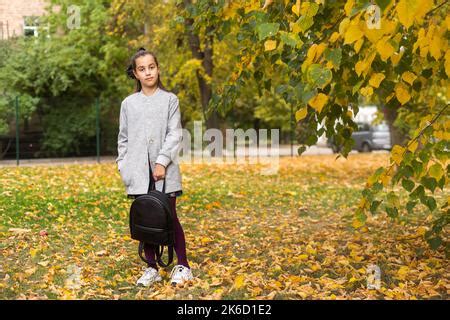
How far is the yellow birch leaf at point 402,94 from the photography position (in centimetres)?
426

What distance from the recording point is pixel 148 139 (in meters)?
4.63

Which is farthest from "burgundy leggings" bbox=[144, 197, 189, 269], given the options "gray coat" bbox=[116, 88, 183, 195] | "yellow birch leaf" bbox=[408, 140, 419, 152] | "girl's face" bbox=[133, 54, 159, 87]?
Result: "yellow birch leaf" bbox=[408, 140, 419, 152]

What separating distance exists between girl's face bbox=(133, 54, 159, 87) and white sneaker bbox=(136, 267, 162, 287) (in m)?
1.43

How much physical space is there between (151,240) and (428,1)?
261cm

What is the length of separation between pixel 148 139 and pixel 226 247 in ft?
7.27

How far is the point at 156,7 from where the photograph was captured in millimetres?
17750

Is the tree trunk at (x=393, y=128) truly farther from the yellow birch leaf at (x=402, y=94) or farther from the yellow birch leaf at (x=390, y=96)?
the yellow birch leaf at (x=402, y=94)

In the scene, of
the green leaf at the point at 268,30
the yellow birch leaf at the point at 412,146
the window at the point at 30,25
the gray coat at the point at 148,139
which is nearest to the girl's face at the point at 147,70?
the gray coat at the point at 148,139

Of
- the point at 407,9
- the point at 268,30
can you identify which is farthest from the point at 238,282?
the point at 407,9

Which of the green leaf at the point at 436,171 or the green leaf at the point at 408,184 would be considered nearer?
the green leaf at the point at 436,171

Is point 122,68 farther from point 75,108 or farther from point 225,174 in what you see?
point 225,174

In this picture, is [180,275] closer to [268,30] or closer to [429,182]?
[429,182]

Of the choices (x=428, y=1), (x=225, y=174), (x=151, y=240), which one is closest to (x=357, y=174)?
(x=225, y=174)

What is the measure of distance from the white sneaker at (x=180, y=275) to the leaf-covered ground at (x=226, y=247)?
0.24 ft
